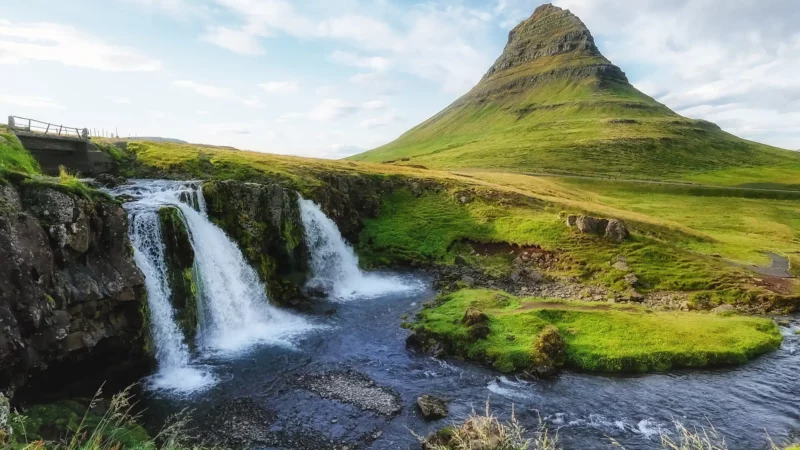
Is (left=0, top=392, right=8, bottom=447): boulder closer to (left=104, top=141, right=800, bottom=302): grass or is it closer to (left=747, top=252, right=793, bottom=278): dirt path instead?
(left=104, top=141, right=800, bottom=302): grass

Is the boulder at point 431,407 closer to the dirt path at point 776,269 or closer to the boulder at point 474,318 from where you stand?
the boulder at point 474,318

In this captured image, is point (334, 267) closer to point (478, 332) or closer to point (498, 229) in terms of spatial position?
point (498, 229)

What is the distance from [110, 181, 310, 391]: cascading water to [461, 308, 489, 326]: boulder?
11.9 metres

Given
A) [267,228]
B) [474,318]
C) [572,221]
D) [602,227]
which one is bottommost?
[474,318]

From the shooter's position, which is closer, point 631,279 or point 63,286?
point 63,286

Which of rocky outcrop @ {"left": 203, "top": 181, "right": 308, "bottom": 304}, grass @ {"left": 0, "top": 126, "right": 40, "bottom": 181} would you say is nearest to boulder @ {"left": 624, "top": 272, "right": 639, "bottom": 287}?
rocky outcrop @ {"left": 203, "top": 181, "right": 308, "bottom": 304}

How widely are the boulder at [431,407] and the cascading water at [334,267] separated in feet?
63.9

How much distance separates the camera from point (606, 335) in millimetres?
30000

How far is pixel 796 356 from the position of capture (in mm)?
29469

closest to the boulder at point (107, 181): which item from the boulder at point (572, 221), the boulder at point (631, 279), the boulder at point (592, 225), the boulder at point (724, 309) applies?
the boulder at point (572, 221)

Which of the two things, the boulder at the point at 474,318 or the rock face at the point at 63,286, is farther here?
the boulder at the point at 474,318

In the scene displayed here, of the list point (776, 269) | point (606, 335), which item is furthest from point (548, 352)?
point (776, 269)

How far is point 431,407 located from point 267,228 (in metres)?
26.2

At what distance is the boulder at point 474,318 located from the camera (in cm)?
3170
